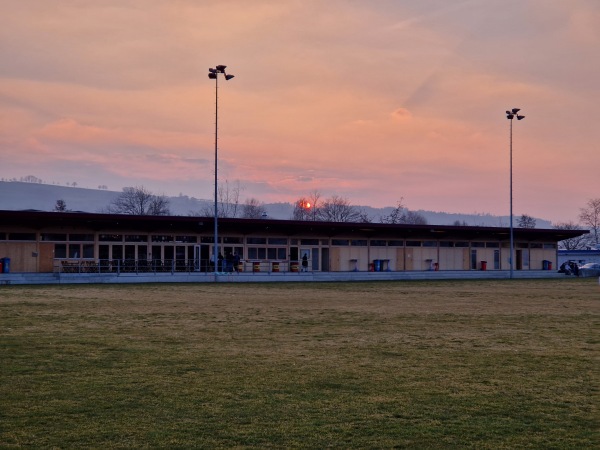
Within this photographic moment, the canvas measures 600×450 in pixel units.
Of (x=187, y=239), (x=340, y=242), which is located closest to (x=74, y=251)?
(x=187, y=239)

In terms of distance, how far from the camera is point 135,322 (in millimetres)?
19672

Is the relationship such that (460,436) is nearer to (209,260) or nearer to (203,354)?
(203,354)

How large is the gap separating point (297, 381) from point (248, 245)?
4918cm

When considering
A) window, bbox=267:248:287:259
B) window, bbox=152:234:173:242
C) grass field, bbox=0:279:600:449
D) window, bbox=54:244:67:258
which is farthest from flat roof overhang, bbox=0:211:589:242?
grass field, bbox=0:279:600:449

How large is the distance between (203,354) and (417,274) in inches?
1738

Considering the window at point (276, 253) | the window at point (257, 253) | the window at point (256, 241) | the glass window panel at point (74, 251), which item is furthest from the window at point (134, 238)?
the window at point (276, 253)

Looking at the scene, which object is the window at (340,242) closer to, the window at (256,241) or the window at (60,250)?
the window at (256,241)

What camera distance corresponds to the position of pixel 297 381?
10.9 m

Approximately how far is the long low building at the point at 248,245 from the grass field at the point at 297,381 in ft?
104

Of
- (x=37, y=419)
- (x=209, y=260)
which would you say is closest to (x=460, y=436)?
(x=37, y=419)

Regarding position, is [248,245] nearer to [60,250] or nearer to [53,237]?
[60,250]

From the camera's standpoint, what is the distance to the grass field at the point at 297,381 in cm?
796

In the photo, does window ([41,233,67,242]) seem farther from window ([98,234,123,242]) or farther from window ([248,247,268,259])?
window ([248,247,268,259])

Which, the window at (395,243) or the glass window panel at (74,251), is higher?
the window at (395,243)
